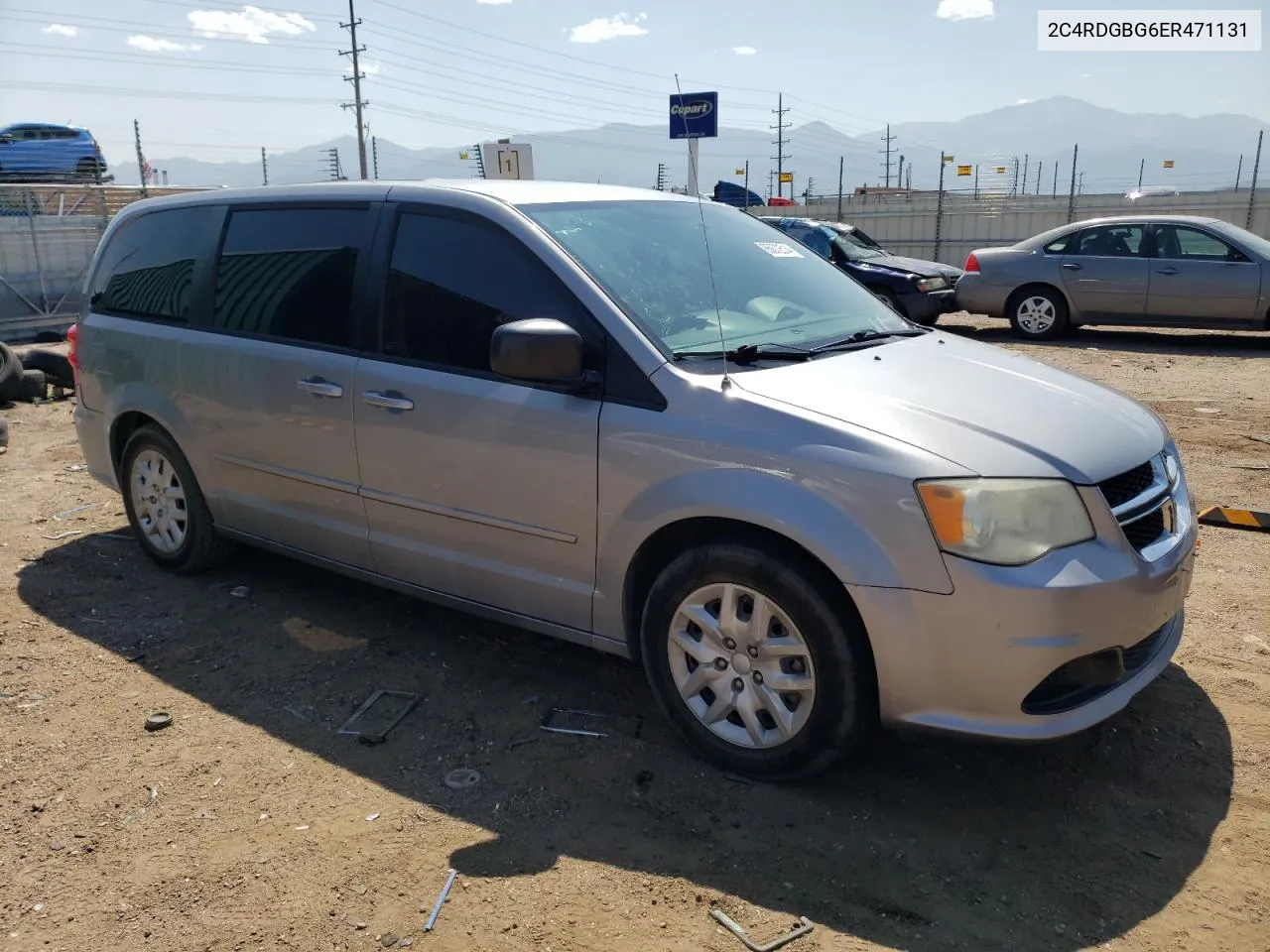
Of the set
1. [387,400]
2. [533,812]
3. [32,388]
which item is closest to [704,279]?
[387,400]

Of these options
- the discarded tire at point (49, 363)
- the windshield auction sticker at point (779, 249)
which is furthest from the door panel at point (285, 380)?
the discarded tire at point (49, 363)

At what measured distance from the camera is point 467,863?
2.82 metres

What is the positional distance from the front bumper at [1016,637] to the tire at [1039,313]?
10.7 metres

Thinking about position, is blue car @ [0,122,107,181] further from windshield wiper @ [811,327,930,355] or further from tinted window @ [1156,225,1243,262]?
windshield wiper @ [811,327,930,355]

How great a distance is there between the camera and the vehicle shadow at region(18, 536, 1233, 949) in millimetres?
2643

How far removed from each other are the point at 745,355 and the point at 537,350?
690 millimetres

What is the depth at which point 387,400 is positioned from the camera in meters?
3.79

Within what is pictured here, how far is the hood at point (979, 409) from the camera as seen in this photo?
2.82m

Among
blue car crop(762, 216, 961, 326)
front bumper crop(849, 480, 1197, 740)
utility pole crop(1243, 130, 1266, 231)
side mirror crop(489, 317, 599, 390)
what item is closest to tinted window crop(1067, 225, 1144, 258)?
Result: blue car crop(762, 216, 961, 326)

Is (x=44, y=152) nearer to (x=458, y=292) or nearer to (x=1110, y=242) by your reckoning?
(x=1110, y=242)

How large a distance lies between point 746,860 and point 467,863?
780 mm

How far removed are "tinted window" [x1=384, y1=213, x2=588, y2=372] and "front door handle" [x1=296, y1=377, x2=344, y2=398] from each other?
0.28 meters

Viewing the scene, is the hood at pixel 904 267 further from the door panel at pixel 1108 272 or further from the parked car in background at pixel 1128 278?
the door panel at pixel 1108 272

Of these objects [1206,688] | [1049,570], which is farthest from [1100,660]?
[1206,688]
